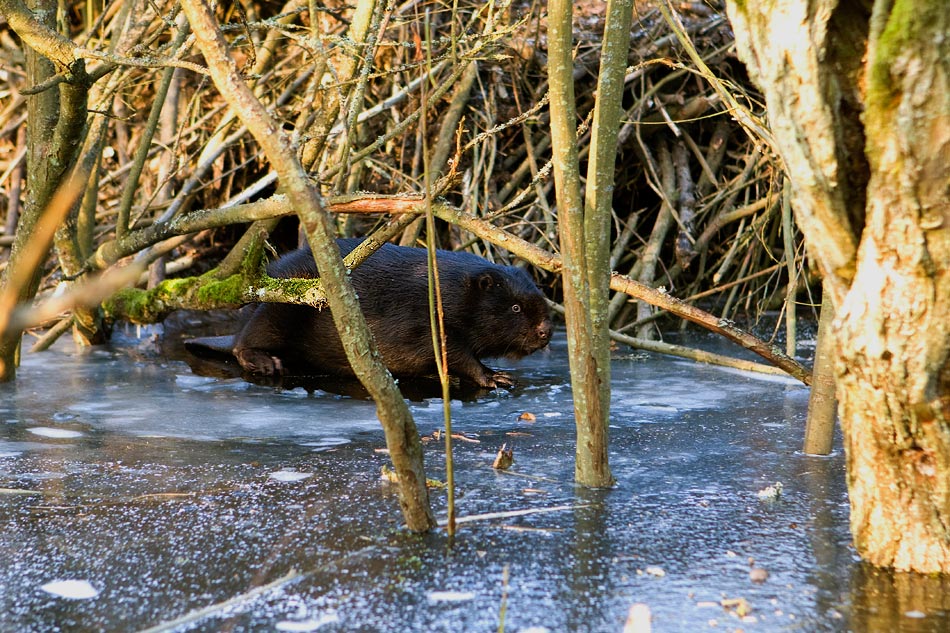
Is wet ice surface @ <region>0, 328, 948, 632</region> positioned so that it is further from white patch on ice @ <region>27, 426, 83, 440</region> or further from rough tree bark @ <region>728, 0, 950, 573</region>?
rough tree bark @ <region>728, 0, 950, 573</region>

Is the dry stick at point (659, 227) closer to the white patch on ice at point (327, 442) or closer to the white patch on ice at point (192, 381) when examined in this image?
the white patch on ice at point (192, 381)

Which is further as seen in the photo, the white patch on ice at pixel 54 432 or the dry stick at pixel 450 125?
the dry stick at pixel 450 125

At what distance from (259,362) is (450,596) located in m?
3.63

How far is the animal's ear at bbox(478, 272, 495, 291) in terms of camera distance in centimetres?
553

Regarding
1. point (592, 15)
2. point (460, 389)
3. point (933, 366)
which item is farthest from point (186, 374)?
point (933, 366)

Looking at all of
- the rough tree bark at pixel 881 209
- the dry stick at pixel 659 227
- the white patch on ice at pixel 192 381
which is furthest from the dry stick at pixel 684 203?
the rough tree bark at pixel 881 209

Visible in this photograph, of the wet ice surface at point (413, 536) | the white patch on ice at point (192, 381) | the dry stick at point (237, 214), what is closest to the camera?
the wet ice surface at point (413, 536)

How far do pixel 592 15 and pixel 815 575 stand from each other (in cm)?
558

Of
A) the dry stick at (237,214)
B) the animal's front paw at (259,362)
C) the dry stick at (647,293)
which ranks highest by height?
the dry stick at (237,214)

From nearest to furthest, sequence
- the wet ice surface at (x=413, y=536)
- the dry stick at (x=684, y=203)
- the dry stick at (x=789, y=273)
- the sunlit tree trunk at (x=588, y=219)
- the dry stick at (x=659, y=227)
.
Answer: the wet ice surface at (x=413, y=536), the sunlit tree trunk at (x=588, y=219), the dry stick at (x=789, y=273), the dry stick at (x=659, y=227), the dry stick at (x=684, y=203)

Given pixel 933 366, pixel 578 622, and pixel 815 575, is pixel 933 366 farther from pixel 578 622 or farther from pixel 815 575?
pixel 578 622

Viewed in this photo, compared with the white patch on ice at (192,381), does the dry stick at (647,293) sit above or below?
above

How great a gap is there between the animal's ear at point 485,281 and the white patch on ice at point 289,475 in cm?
245

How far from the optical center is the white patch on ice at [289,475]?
3162 mm
